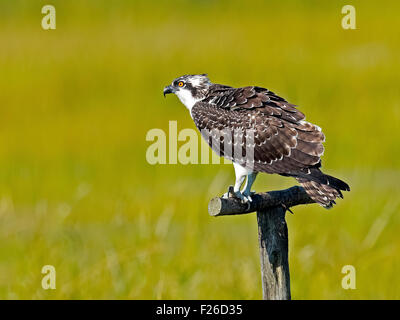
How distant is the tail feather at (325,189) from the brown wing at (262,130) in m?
0.20

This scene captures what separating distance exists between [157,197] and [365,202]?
10.0 feet

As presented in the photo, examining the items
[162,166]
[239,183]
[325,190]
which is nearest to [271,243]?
[325,190]

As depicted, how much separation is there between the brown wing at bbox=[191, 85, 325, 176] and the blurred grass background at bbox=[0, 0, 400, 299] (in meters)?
1.78

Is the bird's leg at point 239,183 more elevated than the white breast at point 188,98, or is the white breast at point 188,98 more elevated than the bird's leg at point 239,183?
the white breast at point 188,98

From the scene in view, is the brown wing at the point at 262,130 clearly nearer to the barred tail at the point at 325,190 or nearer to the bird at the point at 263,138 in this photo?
the bird at the point at 263,138

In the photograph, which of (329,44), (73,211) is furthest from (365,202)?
(329,44)

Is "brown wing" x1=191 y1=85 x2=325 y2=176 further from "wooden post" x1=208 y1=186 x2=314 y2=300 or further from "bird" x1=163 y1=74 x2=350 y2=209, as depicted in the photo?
"wooden post" x1=208 y1=186 x2=314 y2=300

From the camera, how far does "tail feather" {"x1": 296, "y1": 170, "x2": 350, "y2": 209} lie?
24.9ft

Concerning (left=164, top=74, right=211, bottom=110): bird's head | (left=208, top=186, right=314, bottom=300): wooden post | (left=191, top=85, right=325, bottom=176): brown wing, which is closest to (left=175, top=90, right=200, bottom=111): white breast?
(left=164, top=74, right=211, bottom=110): bird's head

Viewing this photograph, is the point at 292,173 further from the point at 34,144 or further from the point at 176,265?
the point at 34,144

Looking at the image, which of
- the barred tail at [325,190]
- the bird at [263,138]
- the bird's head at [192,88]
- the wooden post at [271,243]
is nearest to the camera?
the wooden post at [271,243]

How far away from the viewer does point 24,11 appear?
89.5 ft

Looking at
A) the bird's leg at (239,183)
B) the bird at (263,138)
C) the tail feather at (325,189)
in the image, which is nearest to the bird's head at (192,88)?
the bird at (263,138)

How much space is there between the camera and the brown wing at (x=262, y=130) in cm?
797
